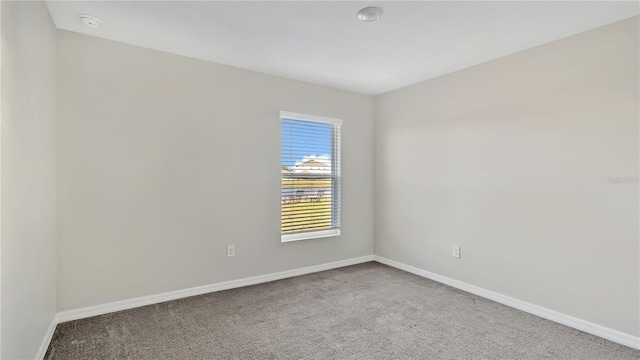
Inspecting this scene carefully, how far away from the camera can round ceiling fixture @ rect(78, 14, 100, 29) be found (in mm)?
2315

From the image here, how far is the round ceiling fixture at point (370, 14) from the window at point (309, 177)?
157cm

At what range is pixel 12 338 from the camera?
5.11 ft

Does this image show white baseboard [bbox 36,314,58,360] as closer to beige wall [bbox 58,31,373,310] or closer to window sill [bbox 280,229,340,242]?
beige wall [bbox 58,31,373,310]

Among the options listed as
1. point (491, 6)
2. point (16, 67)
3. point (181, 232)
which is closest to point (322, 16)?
point (491, 6)

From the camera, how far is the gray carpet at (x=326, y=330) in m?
2.14

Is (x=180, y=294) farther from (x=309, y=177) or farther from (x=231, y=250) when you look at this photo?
(x=309, y=177)

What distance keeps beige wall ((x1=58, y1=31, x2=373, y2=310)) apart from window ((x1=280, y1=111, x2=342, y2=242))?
131 mm

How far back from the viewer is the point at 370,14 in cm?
222

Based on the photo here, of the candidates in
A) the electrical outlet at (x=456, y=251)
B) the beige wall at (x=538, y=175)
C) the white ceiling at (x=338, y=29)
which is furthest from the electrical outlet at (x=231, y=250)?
the electrical outlet at (x=456, y=251)

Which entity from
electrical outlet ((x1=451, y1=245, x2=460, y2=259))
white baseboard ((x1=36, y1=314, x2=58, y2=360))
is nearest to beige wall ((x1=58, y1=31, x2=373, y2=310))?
white baseboard ((x1=36, y1=314, x2=58, y2=360))

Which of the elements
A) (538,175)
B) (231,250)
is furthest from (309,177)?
(538,175)

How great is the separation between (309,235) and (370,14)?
251 cm

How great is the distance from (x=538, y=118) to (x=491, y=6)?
44.9 inches

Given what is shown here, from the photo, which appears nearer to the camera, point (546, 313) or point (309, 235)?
point (546, 313)
